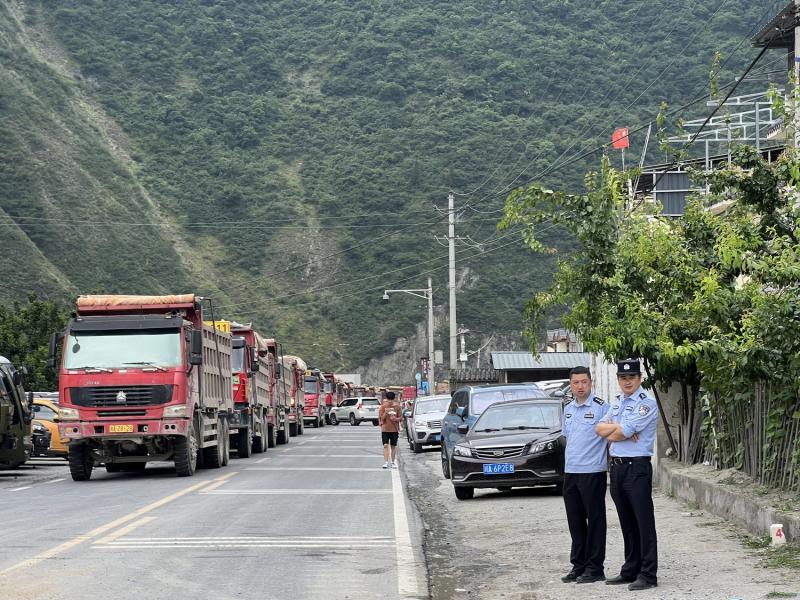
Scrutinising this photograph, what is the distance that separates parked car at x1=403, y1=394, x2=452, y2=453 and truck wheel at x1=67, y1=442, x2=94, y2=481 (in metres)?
13.5

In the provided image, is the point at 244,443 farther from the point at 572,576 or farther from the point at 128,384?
the point at 572,576

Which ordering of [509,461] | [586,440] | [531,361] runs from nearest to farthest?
[586,440] < [509,461] < [531,361]

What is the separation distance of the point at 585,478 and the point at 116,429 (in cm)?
1527

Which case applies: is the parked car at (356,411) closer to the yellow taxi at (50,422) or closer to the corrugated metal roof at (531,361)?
the corrugated metal roof at (531,361)

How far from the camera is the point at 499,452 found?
1889cm

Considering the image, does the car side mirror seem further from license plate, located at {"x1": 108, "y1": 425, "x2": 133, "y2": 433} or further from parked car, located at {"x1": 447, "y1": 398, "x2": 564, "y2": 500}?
parked car, located at {"x1": 447, "y1": 398, "x2": 564, "y2": 500}

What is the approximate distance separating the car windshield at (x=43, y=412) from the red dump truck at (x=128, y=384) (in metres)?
7.38

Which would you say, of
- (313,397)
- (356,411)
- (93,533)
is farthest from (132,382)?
(356,411)

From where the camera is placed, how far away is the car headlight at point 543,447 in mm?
18906

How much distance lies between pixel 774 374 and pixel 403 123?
10407 centimetres

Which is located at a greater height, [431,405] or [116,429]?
[431,405]

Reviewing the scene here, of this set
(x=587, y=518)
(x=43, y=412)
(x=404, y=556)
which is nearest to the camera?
(x=587, y=518)

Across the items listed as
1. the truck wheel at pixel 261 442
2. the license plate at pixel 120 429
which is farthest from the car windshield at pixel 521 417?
the truck wheel at pixel 261 442

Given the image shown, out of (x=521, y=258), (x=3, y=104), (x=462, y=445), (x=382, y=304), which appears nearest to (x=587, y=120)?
(x=521, y=258)
